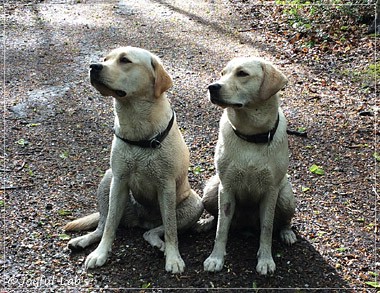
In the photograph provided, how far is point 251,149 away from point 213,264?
3.39 ft

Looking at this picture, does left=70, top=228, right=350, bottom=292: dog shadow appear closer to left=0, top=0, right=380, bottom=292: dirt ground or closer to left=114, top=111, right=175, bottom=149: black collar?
left=0, top=0, right=380, bottom=292: dirt ground

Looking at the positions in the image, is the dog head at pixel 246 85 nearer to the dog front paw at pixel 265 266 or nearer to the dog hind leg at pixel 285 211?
the dog hind leg at pixel 285 211

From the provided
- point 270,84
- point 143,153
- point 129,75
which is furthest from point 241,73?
point 143,153

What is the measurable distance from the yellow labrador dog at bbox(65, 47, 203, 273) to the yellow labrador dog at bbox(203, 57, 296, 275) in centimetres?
40

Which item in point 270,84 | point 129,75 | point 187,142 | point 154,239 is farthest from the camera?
point 187,142

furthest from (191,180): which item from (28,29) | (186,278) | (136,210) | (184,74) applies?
(28,29)

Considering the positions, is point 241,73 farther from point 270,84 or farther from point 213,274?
point 213,274

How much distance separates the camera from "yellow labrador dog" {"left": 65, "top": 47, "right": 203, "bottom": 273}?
414cm

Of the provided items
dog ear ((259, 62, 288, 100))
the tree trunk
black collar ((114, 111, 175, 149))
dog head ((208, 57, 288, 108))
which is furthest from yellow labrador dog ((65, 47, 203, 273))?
the tree trunk

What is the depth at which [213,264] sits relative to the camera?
4.32 m

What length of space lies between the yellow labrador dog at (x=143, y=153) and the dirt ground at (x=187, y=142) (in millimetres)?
168

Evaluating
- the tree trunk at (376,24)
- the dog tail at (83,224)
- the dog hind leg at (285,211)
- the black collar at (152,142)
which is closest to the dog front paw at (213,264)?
the dog hind leg at (285,211)

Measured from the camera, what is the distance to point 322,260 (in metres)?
4.54

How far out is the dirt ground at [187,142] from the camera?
4.37 meters
